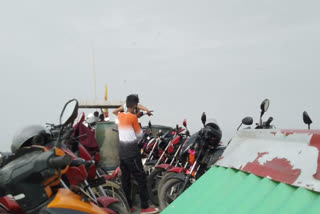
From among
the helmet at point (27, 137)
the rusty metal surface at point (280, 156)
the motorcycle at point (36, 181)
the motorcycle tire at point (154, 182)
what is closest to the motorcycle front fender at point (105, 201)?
the helmet at point (27, 137)

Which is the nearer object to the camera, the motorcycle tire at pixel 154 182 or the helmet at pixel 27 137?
the helmet at pixel 27 137

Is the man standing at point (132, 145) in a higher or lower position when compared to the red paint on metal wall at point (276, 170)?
lower

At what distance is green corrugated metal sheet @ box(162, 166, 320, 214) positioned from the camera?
4.15ft

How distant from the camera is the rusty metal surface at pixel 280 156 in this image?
1.31 meters

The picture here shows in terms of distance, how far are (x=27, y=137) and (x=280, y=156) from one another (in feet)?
6.11

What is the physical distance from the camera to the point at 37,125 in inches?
102

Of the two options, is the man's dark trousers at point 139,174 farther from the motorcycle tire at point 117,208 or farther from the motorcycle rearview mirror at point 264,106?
the motorcycle rearview mirror at point 264,106

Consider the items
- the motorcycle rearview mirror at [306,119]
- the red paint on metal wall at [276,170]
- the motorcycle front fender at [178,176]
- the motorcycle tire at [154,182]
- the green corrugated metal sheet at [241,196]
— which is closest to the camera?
the green corrugated metal sheet at [241,196]

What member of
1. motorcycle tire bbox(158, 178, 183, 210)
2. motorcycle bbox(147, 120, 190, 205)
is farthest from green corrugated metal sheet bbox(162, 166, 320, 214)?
motorcycle bbox(147, 120, 190, 205)

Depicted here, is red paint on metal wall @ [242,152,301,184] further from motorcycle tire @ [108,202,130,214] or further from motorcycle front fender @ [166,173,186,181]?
motorcycle front fender @ [166,173,186,181]

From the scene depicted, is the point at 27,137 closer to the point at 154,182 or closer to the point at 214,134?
the point at 214,134

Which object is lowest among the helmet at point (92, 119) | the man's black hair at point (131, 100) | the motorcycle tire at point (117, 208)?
the helmet at point (92, 119)

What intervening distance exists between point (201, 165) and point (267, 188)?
12.3 feet

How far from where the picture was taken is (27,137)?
247 cm
